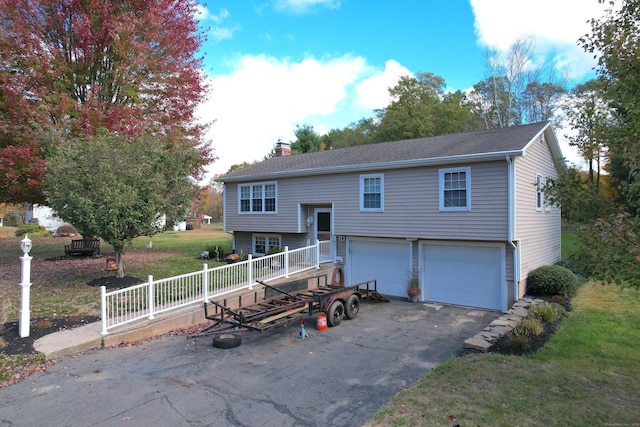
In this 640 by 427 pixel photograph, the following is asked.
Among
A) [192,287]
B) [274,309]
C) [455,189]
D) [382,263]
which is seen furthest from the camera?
[382,263]

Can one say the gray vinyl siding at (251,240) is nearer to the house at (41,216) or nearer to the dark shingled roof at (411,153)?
the dark shingled roof at (411,153)

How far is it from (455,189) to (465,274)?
9.59ft

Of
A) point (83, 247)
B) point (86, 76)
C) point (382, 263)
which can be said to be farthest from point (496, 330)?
point (83, 247)

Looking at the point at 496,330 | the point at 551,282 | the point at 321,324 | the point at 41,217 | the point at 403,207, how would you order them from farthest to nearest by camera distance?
the point at 41,217, the point at 403,207, the point at 551,282, the point at 321,324, the point at 496,330

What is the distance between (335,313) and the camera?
9.91 m

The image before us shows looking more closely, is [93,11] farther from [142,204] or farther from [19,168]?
[142,204]

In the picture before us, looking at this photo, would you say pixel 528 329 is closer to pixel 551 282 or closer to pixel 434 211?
pixel 551 282

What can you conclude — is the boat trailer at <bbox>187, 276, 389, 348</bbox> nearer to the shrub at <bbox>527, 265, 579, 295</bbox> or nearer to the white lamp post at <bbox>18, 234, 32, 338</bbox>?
the white lamp post at <bbox>18, 234, 32, 338</bbox>

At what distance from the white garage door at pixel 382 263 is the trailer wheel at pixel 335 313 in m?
4.46

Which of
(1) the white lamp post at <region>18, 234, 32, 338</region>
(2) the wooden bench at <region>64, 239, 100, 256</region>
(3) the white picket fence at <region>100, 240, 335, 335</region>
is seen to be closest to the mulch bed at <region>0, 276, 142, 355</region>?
(1) the white lamp post at <region>18, 234, 32, 338</region>

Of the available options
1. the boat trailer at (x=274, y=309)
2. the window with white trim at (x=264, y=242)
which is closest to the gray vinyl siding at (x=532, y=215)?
the boat trailer at (x=274, y=309)

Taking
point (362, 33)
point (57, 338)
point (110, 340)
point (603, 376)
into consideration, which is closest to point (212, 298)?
point (110, 340)

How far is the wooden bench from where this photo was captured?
1725 centimetres

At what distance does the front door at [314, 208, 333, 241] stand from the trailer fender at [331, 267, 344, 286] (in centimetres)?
186
